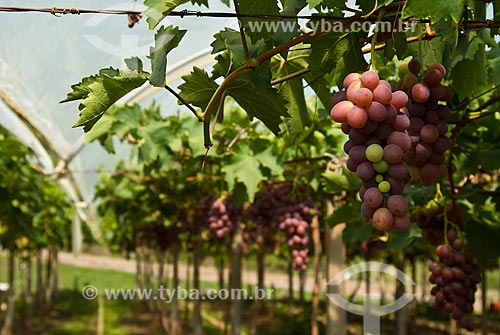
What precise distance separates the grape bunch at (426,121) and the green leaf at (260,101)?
326 mm

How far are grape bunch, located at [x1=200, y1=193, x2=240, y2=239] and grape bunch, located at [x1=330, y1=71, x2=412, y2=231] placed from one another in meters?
3.35

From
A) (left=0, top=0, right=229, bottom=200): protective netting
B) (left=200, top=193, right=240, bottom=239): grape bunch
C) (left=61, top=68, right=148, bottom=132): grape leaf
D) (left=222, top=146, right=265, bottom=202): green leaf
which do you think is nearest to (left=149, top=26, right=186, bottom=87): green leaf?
(left=61, top=68, right=148, bottom=132): grape leaf

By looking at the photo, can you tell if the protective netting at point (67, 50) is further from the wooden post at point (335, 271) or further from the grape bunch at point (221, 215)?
the wooden post at point (335, 271)

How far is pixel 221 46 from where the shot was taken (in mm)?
1611

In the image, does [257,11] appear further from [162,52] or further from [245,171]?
[245,171]

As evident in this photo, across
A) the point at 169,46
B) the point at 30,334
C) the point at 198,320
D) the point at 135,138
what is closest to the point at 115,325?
the point at 30,334

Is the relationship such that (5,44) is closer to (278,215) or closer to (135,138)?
(135,138)

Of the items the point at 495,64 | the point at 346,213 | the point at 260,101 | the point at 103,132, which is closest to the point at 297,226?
the point at 346,213

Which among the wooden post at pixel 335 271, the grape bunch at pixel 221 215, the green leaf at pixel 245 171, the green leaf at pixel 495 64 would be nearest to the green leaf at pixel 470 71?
the green leaf at pixel 495 64

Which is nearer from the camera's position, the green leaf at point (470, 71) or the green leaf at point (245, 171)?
the green leaf at point (470, 71)

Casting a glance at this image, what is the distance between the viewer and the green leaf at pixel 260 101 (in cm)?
151

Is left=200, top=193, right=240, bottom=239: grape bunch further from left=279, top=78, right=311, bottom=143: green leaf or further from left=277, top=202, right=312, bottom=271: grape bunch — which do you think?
left=279, top=78, right=311, bottom=143: green leaf

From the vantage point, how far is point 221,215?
15.4ft

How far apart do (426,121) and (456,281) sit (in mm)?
995
